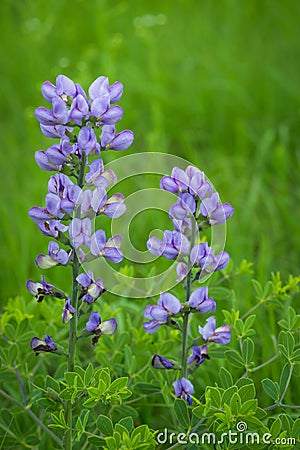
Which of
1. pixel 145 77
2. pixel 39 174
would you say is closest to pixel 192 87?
pixel 145 77

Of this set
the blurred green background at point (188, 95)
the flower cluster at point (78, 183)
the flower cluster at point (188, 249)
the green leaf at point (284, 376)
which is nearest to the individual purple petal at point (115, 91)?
the flower cluster at point (78, 183)

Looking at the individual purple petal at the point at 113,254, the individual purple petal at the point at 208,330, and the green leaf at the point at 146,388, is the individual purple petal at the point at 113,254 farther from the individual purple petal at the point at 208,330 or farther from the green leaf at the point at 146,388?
the green leaf at the point at 146,388

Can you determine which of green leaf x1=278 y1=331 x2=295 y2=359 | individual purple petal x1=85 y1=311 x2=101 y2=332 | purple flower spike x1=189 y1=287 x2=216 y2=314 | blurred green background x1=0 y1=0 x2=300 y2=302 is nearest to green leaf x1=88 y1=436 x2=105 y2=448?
individual purple petal x1=85 y1=311 x2=101 y2=332

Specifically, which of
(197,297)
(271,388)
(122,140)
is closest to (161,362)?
(197,297)

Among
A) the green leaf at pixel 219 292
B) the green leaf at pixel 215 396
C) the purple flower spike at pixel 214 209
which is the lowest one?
the green leaf at pixel 215 396

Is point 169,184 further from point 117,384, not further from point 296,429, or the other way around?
point 296,429

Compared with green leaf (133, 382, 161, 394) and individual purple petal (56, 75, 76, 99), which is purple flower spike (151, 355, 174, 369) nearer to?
green leaf (133, 382, 161, 394)

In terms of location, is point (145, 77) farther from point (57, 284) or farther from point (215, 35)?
point (57, 284)
